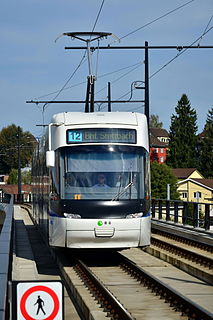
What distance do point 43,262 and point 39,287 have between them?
13404 mm

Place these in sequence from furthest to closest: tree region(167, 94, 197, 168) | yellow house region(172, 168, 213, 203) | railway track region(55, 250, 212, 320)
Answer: tree region(167, 94, 197, 168) < yellow house region(172, 168, 213, 203) < railway track region(55, 250, 212, 320)

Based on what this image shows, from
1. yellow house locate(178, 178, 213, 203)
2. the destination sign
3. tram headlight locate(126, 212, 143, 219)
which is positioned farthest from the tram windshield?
yellow house locate(178, 178, 213, 203)

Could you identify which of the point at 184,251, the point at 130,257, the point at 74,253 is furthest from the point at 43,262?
the point at 184,251

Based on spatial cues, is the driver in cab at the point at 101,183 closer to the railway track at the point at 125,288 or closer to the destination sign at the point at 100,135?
the destination sign at the point at 100,135

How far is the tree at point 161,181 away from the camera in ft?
314

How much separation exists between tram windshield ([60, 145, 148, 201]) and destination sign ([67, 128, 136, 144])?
0.17m

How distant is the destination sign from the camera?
654 inches

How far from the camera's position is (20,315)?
6297mm

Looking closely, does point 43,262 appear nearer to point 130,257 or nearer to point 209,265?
point 130,257

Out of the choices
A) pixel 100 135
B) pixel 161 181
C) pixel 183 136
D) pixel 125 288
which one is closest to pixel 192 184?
pixel 183 136

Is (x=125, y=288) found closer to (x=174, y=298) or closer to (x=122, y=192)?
(x=174, y=298)

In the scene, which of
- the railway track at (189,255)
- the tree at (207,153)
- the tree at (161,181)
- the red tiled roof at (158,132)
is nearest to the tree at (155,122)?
the red tiled roof at (158,132)

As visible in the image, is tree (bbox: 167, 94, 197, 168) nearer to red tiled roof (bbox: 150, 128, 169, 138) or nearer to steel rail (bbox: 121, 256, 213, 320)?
red tiled roof (bbox: 150, 128, 169, 138)

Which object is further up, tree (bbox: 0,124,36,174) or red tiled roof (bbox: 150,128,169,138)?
red tiled roof (bbox: 150,128,169,138)
